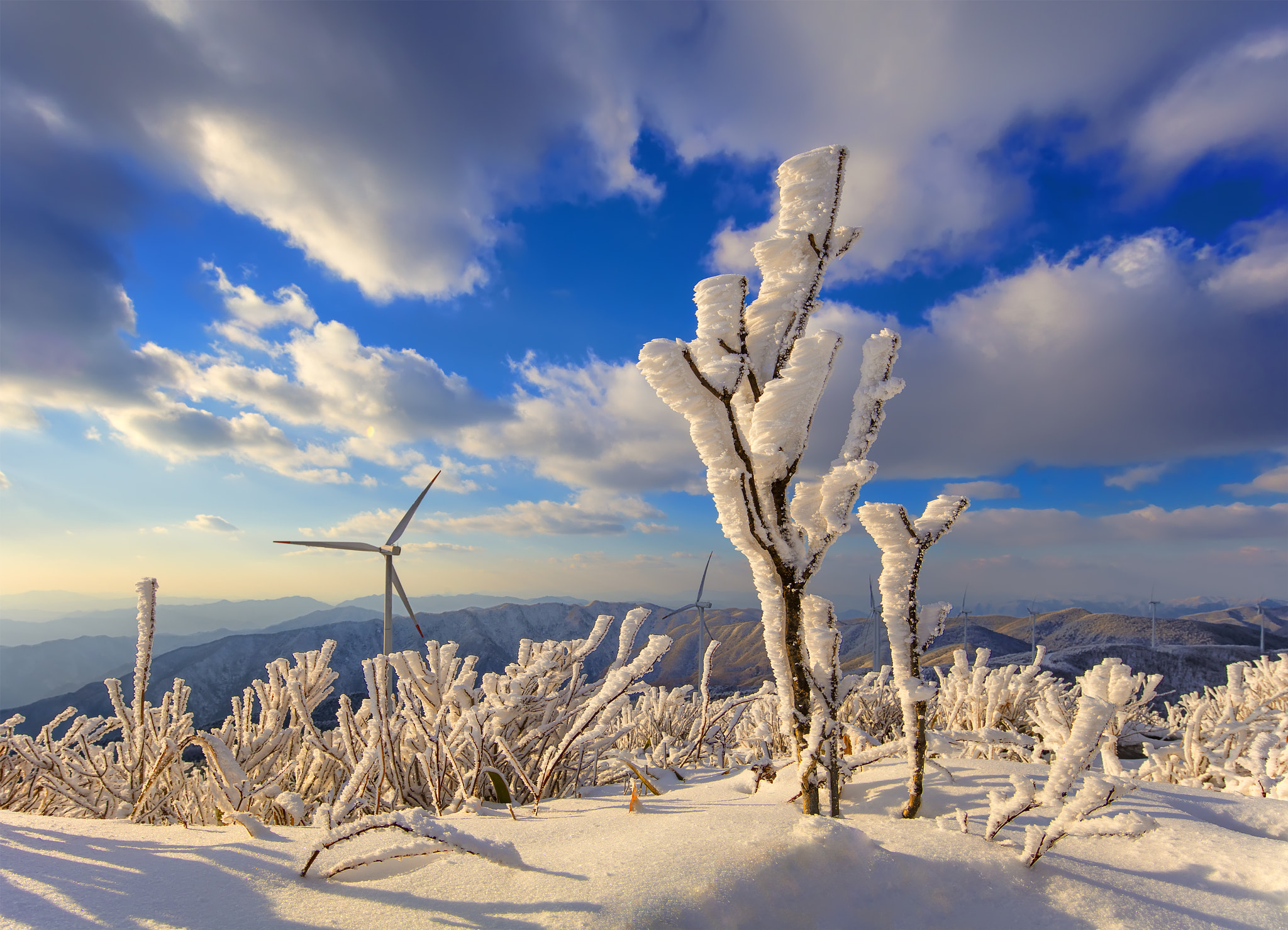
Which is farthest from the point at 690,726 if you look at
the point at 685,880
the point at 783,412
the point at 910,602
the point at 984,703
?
the point at 783,412

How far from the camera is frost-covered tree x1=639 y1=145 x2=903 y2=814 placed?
2.23 m

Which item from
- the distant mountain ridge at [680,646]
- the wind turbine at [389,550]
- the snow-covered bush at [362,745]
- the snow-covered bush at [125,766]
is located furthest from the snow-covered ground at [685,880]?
the distant mountain ridge at [680,646]

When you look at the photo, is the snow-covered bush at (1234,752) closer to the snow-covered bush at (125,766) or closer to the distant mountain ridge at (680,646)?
the snow-covered bush at (125,766)

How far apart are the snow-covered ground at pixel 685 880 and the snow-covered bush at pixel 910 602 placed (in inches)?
13.8

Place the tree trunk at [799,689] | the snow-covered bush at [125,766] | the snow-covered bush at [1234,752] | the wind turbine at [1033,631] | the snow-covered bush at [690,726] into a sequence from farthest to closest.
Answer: the wind turbine at [1033,631] → the snow-covered bush at [690,726] → the snow-covered bush at [1234,752] → the snow-covered bush at [125,766] → the tree trunk at [799,689]

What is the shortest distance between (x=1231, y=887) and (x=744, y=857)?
1.65 m

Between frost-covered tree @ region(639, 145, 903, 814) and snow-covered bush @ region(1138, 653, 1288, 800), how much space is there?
3.52 meters

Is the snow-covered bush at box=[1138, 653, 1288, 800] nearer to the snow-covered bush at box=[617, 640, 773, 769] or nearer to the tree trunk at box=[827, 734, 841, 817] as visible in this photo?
the tree trunk at box=[827, 734, 841, 817]

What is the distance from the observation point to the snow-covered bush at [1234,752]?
4246 millimetres

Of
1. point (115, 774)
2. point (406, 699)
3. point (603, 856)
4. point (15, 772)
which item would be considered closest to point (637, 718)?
point (406, 699)

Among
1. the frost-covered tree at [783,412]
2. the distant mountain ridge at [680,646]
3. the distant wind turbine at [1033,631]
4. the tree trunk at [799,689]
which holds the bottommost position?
the distant mountain ridge at [680,646]

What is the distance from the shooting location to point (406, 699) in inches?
164

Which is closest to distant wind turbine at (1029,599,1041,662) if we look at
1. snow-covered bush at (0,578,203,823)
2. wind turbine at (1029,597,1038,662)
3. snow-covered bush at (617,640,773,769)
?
wind turbine at (1029,597,1038,662)

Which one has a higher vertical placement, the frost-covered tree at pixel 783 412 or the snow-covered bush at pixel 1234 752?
the frost-covered tree at pixel 783 412
